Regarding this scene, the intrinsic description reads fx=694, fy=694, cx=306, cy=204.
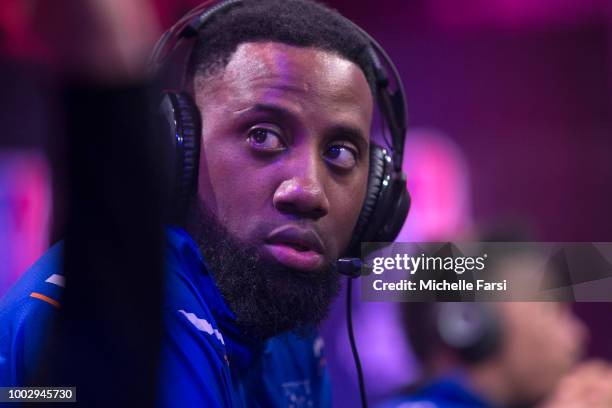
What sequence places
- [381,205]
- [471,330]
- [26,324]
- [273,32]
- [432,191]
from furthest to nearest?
[432,191] → [471,330] → [381,205] → [273,32] → [26,324]

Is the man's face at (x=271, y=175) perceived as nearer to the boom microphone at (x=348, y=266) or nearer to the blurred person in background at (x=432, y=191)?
the boom microphone at (x=348, y=266)

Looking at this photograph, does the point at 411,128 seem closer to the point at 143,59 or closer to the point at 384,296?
the point at 384,296

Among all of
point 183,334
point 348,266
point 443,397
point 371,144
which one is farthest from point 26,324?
point 443,397

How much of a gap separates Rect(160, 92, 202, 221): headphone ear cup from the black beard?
0.08 feet

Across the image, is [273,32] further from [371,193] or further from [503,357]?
[503,357]

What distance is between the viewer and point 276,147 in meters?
0.85

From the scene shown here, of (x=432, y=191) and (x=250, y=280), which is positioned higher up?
(x=432, y=191)

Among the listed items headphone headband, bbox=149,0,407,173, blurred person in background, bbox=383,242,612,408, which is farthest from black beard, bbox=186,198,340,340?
blurred person in background, bbox=383,242,612,408

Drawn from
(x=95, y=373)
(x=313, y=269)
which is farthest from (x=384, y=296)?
(x=95, y=373)

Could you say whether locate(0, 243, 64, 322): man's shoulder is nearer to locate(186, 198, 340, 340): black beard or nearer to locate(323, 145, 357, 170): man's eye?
locate(186, 198, 340, 340): black beard

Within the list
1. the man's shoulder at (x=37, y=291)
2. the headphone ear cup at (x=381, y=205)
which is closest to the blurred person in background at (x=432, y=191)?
the headphone ear cup at (x=381, y=205)

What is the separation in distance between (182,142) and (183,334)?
0.76ft

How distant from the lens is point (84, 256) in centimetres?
46

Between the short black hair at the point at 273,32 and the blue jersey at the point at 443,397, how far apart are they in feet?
2.21
